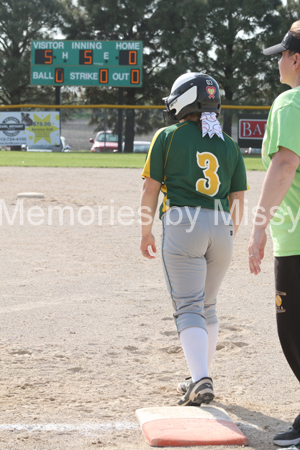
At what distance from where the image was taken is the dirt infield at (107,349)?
8.39 ft

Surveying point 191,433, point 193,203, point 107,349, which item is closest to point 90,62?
point 107,349

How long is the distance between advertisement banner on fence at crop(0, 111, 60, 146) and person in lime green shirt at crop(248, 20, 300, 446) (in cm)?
2403

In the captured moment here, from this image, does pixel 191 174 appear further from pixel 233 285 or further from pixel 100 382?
pixel 233 285

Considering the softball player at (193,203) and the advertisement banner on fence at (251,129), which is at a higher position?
the advertisement banner on fence at (251,129)

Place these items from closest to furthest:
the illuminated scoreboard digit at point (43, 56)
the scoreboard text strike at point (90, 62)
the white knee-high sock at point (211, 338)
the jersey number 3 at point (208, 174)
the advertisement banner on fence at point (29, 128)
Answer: the jersey number 3 at point (208, 174) < the white knee-high sock at point (211, 338) < the advertisement banner on fence at point (29, 128) < the scoreboard text strike at point (90, 62) < the illuminated scoreboard digit at point (43, 56)

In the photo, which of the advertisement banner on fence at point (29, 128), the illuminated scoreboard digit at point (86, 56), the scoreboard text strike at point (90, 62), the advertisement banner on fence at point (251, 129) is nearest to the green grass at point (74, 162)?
the advertisement banner on fence at point (251, 129)

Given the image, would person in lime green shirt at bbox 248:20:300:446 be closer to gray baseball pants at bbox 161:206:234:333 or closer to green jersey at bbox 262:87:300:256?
green jersey at bbox 262:87:300:256

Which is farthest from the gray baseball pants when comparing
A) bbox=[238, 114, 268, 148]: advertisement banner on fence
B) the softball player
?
bbox=[238, 114, 268, 148]: advertisement banner on fence

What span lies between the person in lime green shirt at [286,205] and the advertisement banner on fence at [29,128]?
24035 millimetres

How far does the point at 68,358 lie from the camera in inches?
132

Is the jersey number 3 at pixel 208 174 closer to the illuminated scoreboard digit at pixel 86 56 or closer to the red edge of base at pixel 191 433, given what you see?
the red edge of base at pixel 191 433

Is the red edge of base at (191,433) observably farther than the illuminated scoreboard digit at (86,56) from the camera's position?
No

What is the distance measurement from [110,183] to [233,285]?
8344 mm

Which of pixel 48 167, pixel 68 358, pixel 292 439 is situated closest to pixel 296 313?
pixel 292 439
